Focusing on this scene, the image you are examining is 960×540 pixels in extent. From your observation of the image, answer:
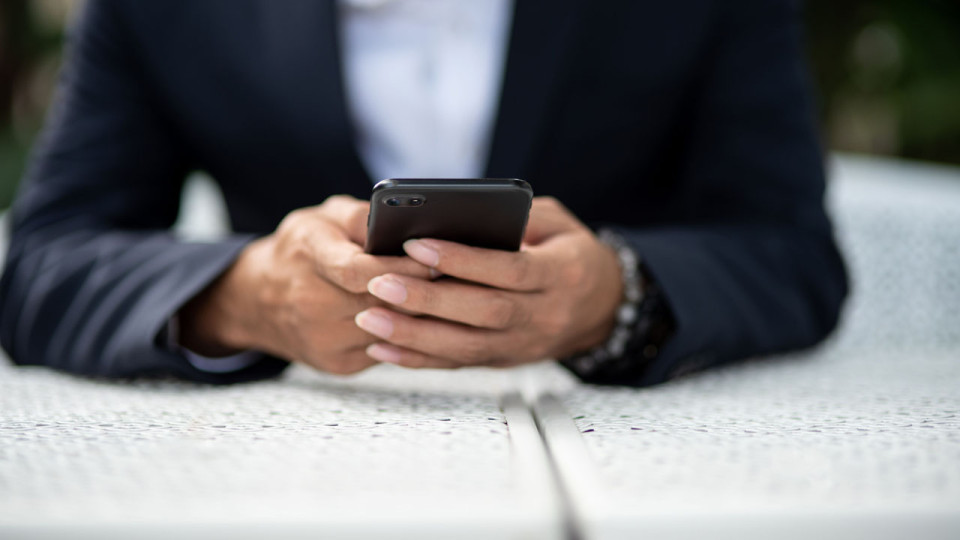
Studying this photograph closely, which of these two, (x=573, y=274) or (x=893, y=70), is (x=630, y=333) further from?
(x=893, y=70)

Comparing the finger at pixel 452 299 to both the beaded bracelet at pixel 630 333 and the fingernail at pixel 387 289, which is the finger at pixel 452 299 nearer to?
the fingernail at pixel 387 289

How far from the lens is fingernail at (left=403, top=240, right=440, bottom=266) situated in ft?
1.63

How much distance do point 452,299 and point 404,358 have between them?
0.07 meters

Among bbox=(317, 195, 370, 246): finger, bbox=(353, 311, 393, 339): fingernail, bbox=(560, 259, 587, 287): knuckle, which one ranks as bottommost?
bbox=(353, 311, 393, 339): fingernail

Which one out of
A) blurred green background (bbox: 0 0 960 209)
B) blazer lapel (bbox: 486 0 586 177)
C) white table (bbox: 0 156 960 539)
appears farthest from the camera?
blurred green background (bbox: 0 0 960 209)

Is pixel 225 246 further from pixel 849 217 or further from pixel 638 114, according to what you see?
pixel 849 217

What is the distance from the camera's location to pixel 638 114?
85cm

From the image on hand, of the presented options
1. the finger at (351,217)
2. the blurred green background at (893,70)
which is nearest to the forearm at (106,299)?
the finger at (351,217)

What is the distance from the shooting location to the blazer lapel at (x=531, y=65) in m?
0.78

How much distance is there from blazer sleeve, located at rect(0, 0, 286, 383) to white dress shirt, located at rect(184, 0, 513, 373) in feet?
0.77

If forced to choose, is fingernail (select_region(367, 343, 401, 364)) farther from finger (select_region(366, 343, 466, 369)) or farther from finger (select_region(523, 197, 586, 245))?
finger (select_region(523, 197, 586, 245))

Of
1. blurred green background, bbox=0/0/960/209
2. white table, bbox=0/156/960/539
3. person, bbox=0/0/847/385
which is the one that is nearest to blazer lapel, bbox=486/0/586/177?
person, bbox=0/0/847/385

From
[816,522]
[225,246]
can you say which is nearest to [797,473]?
[816,522]

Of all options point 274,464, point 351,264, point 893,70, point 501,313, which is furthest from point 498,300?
point 893,70
